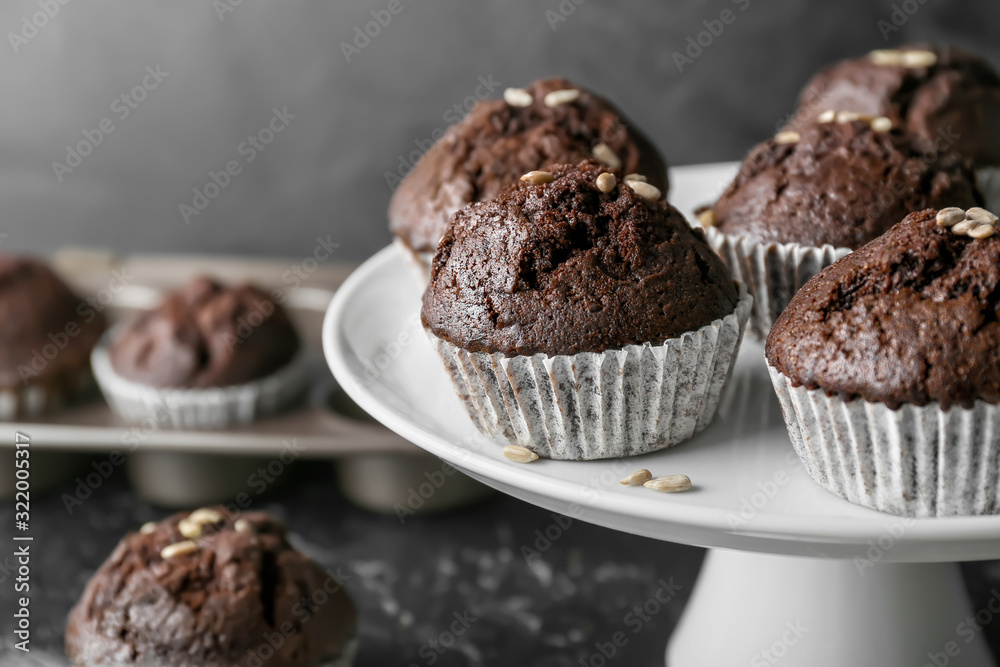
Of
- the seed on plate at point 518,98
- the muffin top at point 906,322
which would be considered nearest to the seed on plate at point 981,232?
the muffin top at point 906,322

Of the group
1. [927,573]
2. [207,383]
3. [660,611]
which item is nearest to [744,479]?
[927,573]

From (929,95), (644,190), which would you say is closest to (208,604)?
(644,190)

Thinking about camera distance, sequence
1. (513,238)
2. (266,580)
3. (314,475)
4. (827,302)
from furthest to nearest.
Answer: (314,475)
(266,580)
(513,238)
(827,302)

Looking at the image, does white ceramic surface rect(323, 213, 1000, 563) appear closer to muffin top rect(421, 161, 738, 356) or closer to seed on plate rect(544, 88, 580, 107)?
muffin top rect(421, 161, 738, 356)

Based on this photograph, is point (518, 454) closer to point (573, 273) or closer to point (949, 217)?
point (573, 273)

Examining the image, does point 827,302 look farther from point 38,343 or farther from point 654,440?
point 38,343

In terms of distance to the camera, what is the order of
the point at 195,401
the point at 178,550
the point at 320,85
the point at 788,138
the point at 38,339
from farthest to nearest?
1. the point at 320,85
2. the point at 38,339
3. the point at 195,401
4. the point at 178,550
5. the point at 788,138

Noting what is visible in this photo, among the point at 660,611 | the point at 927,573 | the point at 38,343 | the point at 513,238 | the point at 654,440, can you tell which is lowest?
the point at 660,611
